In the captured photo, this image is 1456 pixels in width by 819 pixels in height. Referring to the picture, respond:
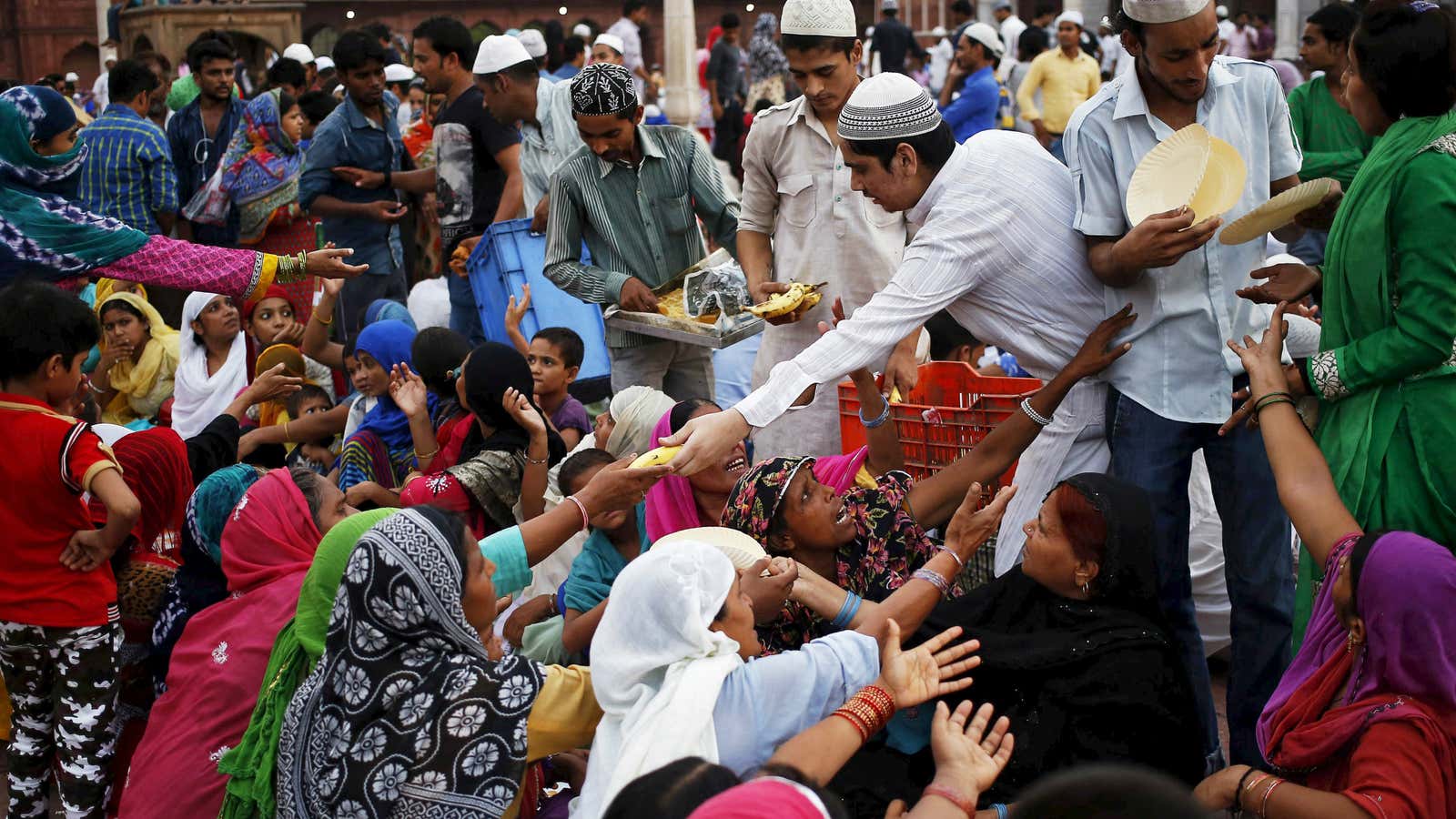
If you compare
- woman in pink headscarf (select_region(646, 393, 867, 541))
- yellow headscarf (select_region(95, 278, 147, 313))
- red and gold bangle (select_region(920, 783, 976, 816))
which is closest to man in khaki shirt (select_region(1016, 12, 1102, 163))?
yellow headscarf (select_region(95, 278, 147, 313))

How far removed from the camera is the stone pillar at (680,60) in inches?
837

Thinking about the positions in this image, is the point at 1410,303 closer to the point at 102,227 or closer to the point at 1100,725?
the point at 1100,725

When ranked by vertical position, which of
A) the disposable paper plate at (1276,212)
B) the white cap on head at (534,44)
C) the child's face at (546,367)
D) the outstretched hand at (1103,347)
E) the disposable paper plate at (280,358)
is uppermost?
the disposable paper plate at (1276,212)

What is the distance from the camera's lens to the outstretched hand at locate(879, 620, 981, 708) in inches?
105

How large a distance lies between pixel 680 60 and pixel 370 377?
54.2 ft

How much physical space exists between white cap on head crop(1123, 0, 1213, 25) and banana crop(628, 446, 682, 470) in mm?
1441

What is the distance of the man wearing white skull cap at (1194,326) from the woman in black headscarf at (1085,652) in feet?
1.08

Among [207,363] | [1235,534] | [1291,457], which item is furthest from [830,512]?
[207,363]

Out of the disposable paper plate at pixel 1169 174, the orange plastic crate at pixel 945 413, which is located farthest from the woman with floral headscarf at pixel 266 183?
the disposable paper plate at pixel 1169 174

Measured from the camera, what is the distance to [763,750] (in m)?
2.62

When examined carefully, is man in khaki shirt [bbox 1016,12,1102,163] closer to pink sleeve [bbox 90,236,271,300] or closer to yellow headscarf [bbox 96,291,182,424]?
yellow headscarf [bbox 96,291,182,424]

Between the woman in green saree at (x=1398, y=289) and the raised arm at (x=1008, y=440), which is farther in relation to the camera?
the raised arm at (x=1008, y=440)

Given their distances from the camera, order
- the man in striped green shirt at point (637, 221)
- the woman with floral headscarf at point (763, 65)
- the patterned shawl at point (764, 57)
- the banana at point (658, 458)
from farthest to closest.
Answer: the patterned shawl at point (764, 57) < the woman with floral headscarf at point (763, 65) < the man in striped green shirt at point (637, 221) < the banana at point (658, 458)

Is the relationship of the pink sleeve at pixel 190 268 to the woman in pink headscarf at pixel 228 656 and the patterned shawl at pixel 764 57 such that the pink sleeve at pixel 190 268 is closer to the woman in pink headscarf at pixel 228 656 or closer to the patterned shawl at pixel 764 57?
the woman in pink headscarf at pixel 228 656
